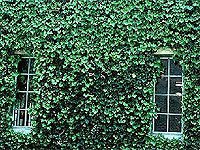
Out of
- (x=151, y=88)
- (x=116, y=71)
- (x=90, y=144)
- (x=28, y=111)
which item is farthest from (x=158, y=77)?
(x=28, y=111)

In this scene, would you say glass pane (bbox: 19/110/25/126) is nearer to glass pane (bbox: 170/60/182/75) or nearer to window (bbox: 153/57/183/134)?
window (bbox: 153/57/183/134)

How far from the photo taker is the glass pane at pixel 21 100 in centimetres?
678

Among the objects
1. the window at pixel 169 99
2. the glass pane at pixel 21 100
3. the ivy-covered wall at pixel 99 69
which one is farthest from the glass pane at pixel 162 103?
the glass pane at pixel 21 100

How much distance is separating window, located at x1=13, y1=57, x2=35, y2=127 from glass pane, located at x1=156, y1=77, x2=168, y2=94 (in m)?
2.44

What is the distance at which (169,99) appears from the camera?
246 inches

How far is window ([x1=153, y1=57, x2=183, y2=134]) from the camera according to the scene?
6188 millimetres

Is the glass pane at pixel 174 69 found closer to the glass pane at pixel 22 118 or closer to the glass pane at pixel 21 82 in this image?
the glass pane at pixel 21 82

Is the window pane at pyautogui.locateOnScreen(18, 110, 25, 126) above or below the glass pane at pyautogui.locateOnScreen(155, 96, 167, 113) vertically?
below

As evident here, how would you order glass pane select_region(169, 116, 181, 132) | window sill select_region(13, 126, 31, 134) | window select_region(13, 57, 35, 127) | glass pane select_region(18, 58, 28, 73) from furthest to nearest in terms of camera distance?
glass pane select_region(18, 58, 28, 73), window select_region(13, 57, 35, 127), window sill select_region(13, 126, 31, 134), glass pane select_region(169, 116, 181, 132)

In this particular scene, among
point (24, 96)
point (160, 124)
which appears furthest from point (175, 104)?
point (24, 96)

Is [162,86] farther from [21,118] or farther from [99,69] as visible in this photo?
[21,118]

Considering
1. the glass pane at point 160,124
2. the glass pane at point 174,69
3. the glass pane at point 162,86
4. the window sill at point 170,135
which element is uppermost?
the glass pane at point 174,69

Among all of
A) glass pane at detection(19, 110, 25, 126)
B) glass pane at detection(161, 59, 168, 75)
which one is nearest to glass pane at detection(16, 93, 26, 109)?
glass pane at detection(19, 110, 25, 126)

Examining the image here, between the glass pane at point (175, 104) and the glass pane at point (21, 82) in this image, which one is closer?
the glass pane at point (175, 104)
